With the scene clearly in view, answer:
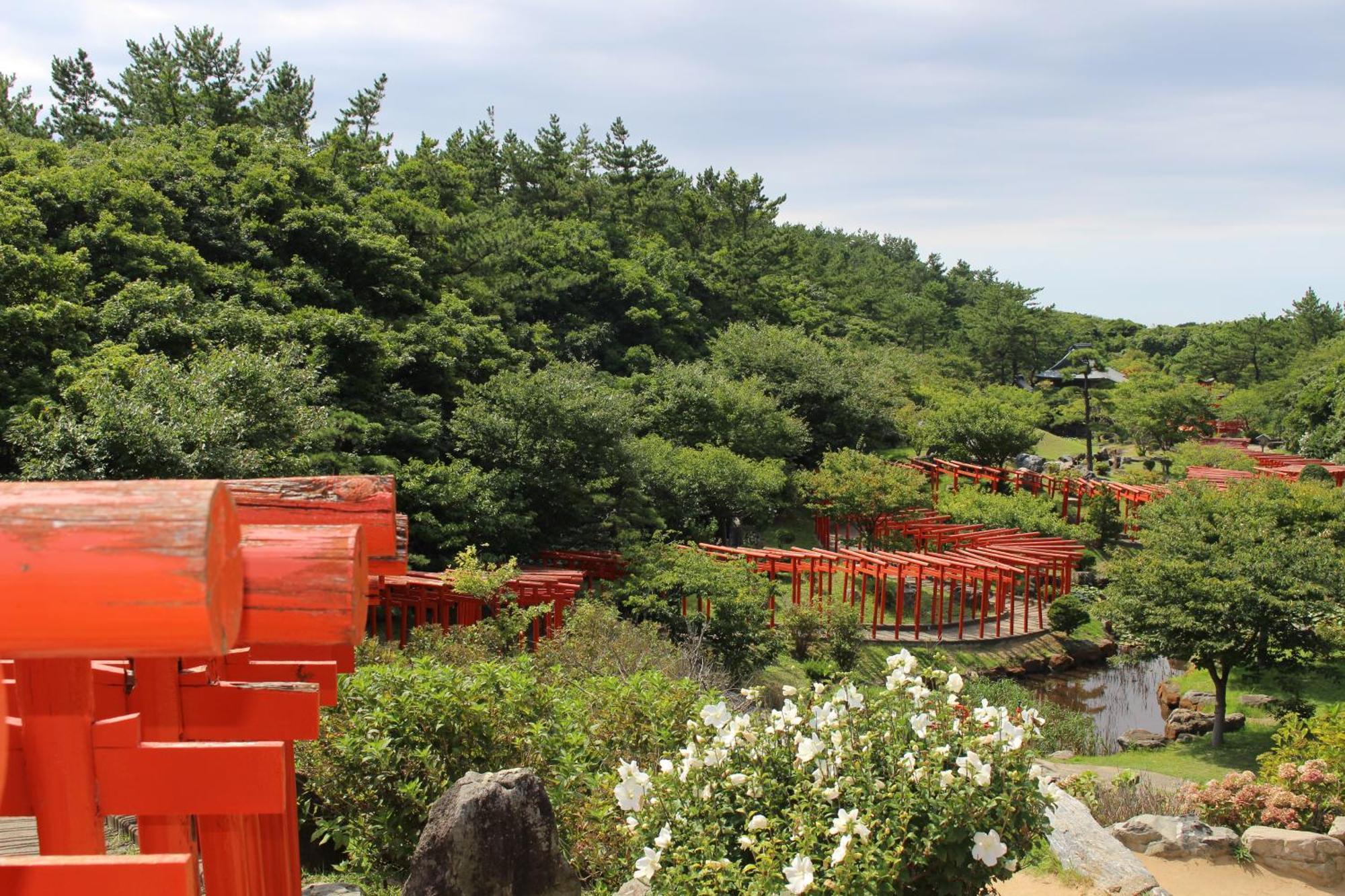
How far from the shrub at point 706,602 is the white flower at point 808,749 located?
1041 cm

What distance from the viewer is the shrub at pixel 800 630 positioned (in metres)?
17.4

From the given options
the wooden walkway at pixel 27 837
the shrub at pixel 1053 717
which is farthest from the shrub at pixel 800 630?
the wooden walkway at pixel 27 837

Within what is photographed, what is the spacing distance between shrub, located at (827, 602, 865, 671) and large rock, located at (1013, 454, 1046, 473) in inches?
673

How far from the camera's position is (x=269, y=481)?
2.22 m

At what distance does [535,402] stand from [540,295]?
14.5m

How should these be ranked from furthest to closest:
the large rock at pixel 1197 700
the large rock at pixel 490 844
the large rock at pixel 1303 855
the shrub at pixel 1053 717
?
the large rock at pixel 1197 700
the shrub at pixel 1053 717
the large rock at pixel 1303 855
the large rock at pixel 490 844

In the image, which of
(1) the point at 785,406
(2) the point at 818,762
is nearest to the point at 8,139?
(1) the point at 785,406

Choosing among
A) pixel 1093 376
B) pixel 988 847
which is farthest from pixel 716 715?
pixel 1093 376

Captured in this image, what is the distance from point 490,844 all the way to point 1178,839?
5.68m

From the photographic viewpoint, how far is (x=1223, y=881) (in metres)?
7.79

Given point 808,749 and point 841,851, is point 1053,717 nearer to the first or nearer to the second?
point 808,749

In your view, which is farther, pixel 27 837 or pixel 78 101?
pixel 78 101

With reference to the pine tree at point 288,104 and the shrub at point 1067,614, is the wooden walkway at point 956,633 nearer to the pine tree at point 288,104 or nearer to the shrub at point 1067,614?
the shrub at point 1067,614

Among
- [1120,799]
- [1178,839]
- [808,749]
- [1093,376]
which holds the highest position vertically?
[1093,376]
